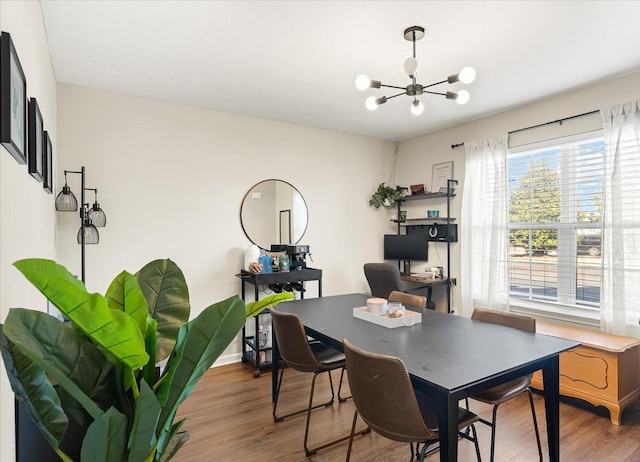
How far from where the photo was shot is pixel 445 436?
4.54 feet

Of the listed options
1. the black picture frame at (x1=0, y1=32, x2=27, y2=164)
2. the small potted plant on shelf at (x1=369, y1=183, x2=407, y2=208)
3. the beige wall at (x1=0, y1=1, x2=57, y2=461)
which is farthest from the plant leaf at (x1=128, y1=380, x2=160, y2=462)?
the small potted plant on shelf at (x1=369, y1=183, x2=407, y2=208)

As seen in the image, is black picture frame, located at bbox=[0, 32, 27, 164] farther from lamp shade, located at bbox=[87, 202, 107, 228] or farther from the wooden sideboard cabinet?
the wooden sideboard cabinet

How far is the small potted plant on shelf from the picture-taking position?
4.83 metres

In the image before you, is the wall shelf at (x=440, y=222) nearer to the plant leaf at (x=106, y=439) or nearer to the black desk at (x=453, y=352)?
the black desk at (x=453, y=352)

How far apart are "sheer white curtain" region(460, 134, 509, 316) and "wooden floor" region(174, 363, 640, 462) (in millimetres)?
1164

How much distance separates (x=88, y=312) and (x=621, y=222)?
3.63 m

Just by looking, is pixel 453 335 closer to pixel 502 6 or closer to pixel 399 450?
pixel 399 450

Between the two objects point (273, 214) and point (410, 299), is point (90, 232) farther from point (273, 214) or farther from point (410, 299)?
point (410, 299)

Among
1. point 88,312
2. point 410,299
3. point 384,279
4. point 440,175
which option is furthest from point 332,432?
point 440,175

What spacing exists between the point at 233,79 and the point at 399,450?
2.92 m

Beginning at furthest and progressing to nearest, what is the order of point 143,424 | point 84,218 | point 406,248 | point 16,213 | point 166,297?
point 406,248 < point 84,218 < point 16,213 < point 166,297 < point 143,424

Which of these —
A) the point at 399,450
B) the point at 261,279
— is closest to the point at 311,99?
the point at 261,279

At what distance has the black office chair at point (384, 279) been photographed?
12.6 feet

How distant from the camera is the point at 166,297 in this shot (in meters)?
0.98
